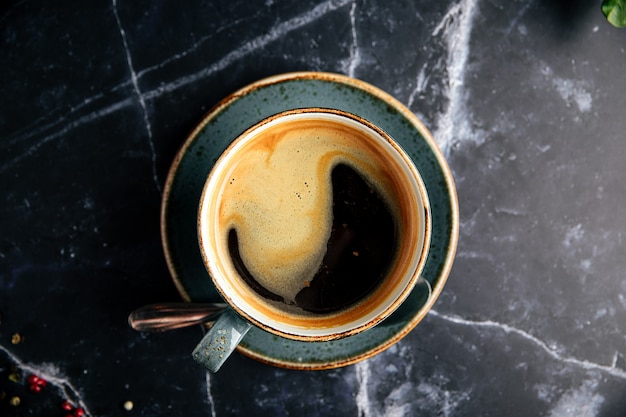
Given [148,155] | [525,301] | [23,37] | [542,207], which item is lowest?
[525,301]

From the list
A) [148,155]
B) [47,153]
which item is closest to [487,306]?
[148,155]

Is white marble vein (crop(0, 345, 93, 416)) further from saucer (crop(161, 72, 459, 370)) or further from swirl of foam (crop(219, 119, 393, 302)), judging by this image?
swirl of foam (crop(219, 119, 393, 302))

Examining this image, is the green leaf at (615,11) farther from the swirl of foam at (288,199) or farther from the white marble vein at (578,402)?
the white marble vein at (578,402)

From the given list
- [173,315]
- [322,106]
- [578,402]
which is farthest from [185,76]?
[578,402]

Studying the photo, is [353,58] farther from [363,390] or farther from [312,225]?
[363,390]

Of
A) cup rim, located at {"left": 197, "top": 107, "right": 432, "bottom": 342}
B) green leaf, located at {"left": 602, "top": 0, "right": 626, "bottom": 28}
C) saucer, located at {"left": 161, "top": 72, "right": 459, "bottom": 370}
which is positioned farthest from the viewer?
green leaf, located at {"left": 602, "top": 0, "right": 626, "bottom": 28}

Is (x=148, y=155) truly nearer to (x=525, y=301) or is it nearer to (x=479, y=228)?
(x=479, y=228)

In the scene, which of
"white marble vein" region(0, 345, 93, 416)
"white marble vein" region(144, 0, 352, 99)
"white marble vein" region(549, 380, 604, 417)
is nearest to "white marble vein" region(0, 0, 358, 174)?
"white marble vein" region(144, 0, 352, 99)
